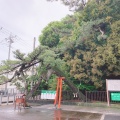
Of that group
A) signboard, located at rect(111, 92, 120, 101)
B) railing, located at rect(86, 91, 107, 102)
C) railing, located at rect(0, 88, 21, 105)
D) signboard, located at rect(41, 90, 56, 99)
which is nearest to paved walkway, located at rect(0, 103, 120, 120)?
signboard, located at rect(111, 92, 120, 101)

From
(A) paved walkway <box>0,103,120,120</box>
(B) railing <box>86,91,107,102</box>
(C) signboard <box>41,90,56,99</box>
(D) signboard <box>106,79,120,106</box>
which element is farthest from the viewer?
(B) railing <box>86,91,107,102</box>

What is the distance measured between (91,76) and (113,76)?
2126 millimetres

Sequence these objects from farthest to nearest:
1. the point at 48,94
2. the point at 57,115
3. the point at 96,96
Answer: the point at 96,96 < the point at 48,94 < the point at 57,115

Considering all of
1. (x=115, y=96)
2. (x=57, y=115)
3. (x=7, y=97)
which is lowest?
(x=57, y=115)

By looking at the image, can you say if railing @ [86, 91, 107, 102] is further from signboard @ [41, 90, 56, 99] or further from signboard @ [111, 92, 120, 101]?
signboard @ [41, 90, 56, 99]

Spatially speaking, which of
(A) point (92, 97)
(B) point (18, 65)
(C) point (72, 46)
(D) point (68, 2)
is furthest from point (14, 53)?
(D) point (68, 2)

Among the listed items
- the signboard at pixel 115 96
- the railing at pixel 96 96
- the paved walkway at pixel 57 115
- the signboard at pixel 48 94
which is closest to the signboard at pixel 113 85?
the signboard at pixel 115 96

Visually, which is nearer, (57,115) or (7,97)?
(57,115)

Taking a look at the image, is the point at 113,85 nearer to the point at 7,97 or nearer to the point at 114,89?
the point at 114,89

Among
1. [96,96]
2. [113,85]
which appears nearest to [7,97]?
[96,96]

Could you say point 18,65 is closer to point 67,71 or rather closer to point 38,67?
point 38,67

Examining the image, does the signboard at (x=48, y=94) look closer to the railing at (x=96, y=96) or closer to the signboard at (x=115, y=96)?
the railing at (x=96, y=96)

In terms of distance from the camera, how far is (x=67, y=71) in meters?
19.1

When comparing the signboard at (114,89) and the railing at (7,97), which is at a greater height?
the signboard at (114,89)
